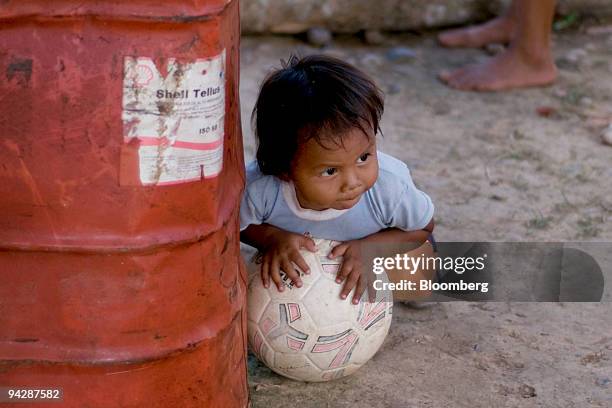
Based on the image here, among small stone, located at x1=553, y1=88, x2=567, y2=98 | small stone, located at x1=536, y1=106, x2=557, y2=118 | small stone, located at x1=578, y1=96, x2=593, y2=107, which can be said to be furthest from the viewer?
small stone, located at x1=553, y1=88, x2=567, y2=98

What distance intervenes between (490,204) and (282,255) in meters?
1.44

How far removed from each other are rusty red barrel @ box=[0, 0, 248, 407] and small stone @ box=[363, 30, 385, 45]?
3.41m

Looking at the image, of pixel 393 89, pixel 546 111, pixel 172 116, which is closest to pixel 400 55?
pixel 393 89

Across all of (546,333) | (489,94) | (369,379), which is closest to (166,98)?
(369,379)

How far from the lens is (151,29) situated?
6.17ft

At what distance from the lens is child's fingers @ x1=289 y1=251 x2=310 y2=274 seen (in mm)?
2609

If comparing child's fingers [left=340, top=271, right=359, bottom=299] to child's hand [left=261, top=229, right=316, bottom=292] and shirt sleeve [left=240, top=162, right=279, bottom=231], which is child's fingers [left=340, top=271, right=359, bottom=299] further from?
shirt sleeve [left=240, top=162, right=279, bottom=231]

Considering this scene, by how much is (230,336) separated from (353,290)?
43cm

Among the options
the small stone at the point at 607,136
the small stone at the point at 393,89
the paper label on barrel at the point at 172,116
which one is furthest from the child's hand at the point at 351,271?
the small stone at the point at 393,89

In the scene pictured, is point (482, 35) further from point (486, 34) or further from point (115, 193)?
point (115, 193)

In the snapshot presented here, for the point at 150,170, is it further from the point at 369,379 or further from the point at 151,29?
the point at 369,379

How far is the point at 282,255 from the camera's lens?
2.63 m

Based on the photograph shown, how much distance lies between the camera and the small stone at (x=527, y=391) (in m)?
2.70

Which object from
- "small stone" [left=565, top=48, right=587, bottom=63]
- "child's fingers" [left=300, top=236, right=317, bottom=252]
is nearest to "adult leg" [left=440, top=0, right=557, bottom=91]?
"small stone" [left=565, top=48, right=587, bottom=63]
